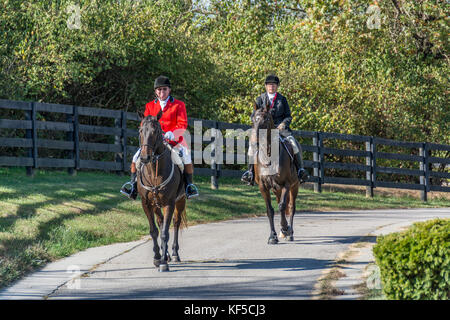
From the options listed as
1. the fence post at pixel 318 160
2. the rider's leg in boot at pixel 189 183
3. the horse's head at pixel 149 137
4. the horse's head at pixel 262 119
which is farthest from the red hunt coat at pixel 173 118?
the fence post at pixel 318 160

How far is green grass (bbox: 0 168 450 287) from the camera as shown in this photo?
34.0 ft

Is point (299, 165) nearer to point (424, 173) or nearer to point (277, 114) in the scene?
point (277, 114)

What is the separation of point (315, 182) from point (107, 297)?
14.8 meters

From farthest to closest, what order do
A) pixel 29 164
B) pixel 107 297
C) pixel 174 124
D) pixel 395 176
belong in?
pixel 395 176
pixel 29 164
pixel 174 124
pixel 107 297

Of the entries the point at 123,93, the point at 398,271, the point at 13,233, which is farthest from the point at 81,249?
the point at 123,93

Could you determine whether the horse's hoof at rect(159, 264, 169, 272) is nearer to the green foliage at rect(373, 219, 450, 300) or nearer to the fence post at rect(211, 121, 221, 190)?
the green foliage at rect(373, 219, 450, 300)

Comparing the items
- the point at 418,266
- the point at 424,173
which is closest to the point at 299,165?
the point at 418,266

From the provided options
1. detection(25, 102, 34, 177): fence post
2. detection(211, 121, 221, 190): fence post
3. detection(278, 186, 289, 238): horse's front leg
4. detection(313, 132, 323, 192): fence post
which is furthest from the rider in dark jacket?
detection(313, 132, 323, 192): fence post

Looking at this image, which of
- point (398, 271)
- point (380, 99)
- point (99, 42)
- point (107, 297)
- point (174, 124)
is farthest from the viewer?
point (380, 99)

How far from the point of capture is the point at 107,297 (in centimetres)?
741

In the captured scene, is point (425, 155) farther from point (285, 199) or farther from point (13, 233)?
point (13, 233)

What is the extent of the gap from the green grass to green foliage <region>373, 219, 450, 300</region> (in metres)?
4.64

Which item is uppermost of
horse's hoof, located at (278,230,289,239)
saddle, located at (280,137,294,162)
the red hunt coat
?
the red hunt coat

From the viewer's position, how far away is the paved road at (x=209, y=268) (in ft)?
25.1
